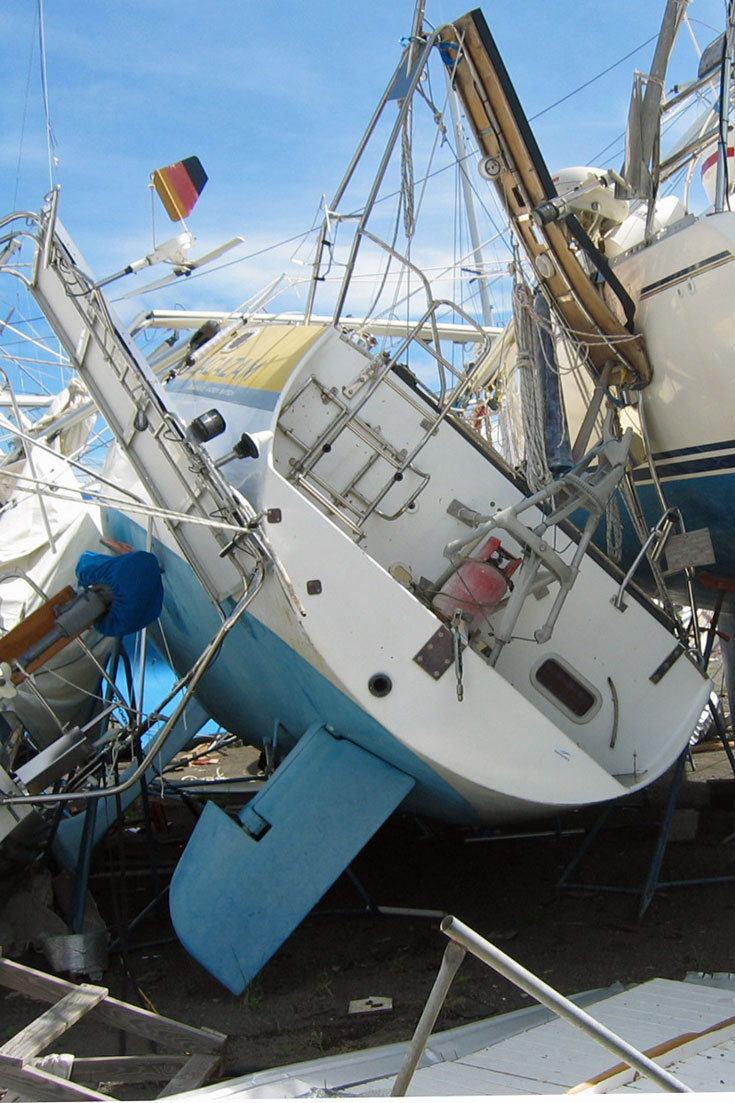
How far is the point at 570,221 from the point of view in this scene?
19.0 feet

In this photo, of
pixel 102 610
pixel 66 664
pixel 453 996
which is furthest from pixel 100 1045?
pixel 66 664

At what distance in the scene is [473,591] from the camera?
478 cm

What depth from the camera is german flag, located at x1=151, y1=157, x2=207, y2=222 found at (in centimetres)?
487

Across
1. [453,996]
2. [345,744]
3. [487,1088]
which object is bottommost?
[453,996]

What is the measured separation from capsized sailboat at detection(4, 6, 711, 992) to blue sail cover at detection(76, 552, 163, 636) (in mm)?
242

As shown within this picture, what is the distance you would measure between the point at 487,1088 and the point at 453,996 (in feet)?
4.15

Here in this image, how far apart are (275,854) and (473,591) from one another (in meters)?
1.53

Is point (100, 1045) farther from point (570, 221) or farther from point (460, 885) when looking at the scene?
point (570, 221)

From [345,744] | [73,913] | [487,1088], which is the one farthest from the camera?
[73,913]

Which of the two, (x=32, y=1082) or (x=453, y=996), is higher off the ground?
(x=32, y=1082)

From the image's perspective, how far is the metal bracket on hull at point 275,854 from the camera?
13.0ft

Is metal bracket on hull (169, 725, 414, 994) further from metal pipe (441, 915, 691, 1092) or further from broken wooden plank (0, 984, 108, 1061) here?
metal pipe (441, 915, 691, 1092)

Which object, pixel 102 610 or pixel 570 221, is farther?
pixel 570 221

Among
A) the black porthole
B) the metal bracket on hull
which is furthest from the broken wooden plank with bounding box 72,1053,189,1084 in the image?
the black porthole
